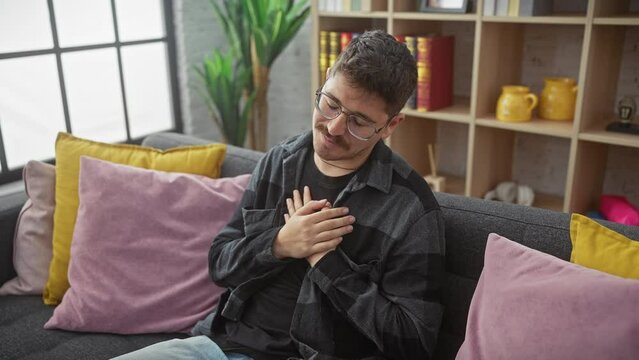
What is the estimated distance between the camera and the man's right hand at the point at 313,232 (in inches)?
49.5

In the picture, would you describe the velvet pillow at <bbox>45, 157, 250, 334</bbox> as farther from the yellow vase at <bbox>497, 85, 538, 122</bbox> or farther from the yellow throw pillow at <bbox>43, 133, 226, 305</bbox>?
the yellow vase at <bbox>497, 85, 538, 122</bbox>

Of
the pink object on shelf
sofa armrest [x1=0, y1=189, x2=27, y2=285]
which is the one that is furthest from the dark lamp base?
sofa armrest [x1=0, y1=189, x2=27, y2=285]

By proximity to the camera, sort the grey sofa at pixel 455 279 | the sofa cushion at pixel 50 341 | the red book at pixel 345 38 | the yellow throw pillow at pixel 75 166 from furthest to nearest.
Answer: the red book at pixel 345 38, the yellow throw pillow at pixel 75 166, the sofa cushion at pixel 50 341, the grey sofa at pixel 455 279

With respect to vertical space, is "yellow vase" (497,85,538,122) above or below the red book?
below

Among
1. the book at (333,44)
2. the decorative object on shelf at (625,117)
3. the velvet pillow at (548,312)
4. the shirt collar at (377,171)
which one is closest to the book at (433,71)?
the book at (333,44)

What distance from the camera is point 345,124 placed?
1236 mm

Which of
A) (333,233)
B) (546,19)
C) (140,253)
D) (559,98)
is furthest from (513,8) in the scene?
(140,253)

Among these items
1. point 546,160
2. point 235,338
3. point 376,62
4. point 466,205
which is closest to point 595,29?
point 546,160

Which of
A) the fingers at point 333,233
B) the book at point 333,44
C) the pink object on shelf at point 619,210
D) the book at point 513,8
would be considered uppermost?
the book at point 513,8

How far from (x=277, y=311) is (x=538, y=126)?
57.1 inches

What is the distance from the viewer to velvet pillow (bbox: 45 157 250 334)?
1547 mm

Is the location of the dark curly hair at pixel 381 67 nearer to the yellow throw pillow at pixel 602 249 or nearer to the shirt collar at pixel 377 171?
the shirt collar at pixel 377 171

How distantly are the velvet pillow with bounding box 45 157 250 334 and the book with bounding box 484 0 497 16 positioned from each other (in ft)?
4.33

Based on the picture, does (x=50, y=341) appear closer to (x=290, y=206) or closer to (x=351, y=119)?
(x=290, y=206)
